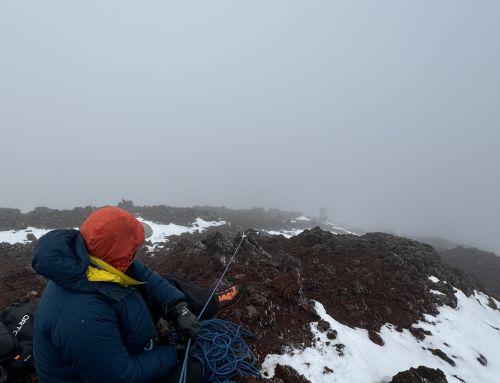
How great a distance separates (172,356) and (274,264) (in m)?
5.30

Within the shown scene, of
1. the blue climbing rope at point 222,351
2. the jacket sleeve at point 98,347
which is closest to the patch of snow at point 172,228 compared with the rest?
the blue climbing rope at point 222,351

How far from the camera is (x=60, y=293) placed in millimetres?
2881

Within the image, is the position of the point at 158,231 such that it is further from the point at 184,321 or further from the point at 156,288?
the point at 184,321

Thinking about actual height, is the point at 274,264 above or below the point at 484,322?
above

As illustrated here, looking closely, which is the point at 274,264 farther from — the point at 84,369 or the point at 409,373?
the point at 84,369

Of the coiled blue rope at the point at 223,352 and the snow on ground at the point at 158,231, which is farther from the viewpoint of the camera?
the snow on ground at the point at 158,231

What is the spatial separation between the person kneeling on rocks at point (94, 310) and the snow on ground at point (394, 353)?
2.55m

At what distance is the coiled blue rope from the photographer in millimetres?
4387

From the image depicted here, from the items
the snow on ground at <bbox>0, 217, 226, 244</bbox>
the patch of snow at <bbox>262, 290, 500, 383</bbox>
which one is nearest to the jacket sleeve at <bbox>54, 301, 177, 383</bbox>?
the patch of snow at <bbox>262, 290, 500, 383</bbox>

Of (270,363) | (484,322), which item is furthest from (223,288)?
(484,322)

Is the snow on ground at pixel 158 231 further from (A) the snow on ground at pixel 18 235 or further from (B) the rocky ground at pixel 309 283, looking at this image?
(B) the rocky ground at pixel 309 283

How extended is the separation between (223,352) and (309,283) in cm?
378

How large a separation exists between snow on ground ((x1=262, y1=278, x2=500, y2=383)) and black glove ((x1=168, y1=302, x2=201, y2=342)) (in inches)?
68.3

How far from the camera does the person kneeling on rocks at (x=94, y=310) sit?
2.78 meters
